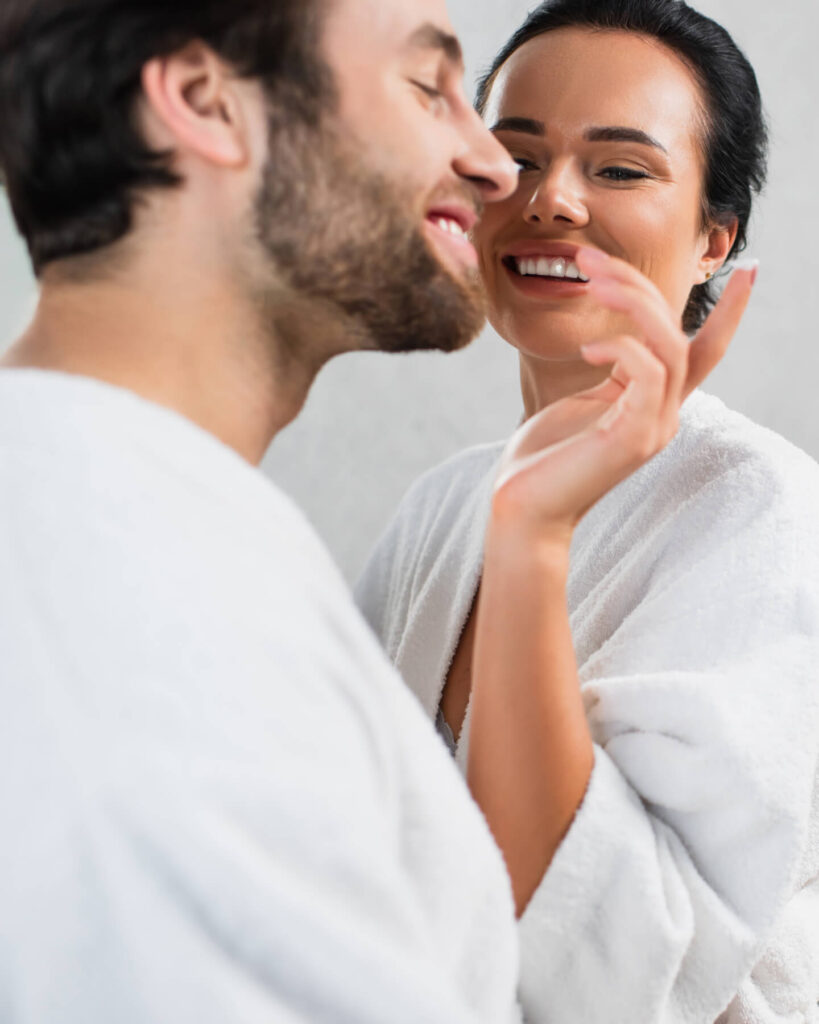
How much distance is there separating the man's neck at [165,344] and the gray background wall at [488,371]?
1038 mm

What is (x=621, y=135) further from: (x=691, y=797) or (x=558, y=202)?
(x=691, y=797)

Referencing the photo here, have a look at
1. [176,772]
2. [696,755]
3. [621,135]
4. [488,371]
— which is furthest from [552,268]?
[488,371]

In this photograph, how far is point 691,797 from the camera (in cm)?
69

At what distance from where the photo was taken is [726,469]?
855 millimetres

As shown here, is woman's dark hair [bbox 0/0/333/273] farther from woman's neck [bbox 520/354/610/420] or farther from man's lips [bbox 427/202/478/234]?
woman's neck [bbox 520/354/610/420]

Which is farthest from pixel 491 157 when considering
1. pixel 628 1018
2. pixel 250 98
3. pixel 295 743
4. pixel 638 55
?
pixel 628 1018

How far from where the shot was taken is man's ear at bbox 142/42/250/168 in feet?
1.92

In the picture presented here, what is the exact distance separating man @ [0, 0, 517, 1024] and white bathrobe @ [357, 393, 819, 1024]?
11 cm

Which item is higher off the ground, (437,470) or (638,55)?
A: (638,55)

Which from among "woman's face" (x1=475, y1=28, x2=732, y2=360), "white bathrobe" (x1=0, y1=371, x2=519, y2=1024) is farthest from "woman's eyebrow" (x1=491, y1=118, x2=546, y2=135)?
"white bathrobe" (x1=0, y1=371, x2=519, y2=1024)

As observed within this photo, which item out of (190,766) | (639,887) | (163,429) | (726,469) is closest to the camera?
(190,766)

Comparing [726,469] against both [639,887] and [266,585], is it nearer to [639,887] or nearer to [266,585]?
[639,887]

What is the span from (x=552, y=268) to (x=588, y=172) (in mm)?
89

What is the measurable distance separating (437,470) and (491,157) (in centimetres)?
54
